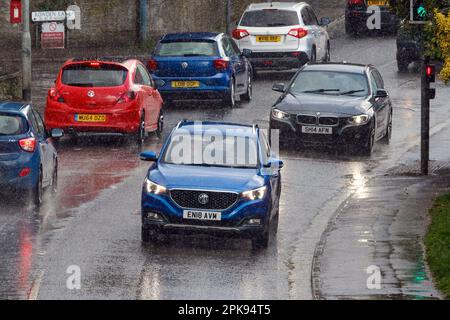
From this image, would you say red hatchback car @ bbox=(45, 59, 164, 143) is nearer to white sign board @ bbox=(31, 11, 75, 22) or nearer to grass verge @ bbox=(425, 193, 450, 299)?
white sign board @ bbox=(31, 11, 75, 22)

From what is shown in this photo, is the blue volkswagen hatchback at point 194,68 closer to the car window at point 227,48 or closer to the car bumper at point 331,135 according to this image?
the car window at point 227,48

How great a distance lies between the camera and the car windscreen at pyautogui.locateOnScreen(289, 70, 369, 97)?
3031 centimetres

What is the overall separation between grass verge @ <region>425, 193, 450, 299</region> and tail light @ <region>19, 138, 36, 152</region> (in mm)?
5869

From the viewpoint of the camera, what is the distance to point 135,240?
2012 cm

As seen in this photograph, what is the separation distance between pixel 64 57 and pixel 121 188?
18945 mm

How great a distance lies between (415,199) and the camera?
24.1 metres

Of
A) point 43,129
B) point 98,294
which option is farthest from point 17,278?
point 43,129

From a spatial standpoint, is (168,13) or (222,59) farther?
(168,13)

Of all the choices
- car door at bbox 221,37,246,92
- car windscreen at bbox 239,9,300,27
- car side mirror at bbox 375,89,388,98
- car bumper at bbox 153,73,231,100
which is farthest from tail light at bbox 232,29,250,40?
car side mirror at bbox 375,89,388,98

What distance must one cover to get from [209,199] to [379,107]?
448 inches

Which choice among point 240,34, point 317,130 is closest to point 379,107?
point 317,130

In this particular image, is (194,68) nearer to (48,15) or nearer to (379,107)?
(48,15)

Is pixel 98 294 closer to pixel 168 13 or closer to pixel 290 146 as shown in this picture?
pixel 290 146
